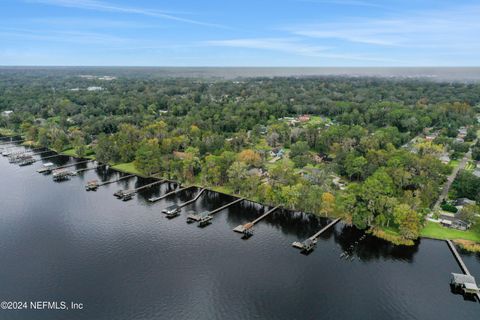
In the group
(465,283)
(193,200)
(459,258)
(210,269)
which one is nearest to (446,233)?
(459,258)

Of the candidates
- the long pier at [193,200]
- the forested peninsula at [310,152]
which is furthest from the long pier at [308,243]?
the long pier at [193,200]

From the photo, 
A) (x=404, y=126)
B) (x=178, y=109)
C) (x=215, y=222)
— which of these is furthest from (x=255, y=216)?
(x=178, y=109)

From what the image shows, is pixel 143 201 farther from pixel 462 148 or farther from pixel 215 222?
pixel 462 148

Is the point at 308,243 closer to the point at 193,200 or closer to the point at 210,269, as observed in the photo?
the point at 210,269

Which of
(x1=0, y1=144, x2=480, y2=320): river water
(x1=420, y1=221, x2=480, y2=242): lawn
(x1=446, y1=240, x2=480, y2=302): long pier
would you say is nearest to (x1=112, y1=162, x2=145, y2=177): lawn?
(x1=0, y1=144, x2=480, y2=320): river water

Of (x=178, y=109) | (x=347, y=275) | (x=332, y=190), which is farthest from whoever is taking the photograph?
(x=178, y=109)

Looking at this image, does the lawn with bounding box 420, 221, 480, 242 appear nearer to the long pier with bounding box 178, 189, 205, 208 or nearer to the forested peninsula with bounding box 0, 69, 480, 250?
the forested peninsula with bounding box 0, 69, 480, 250
